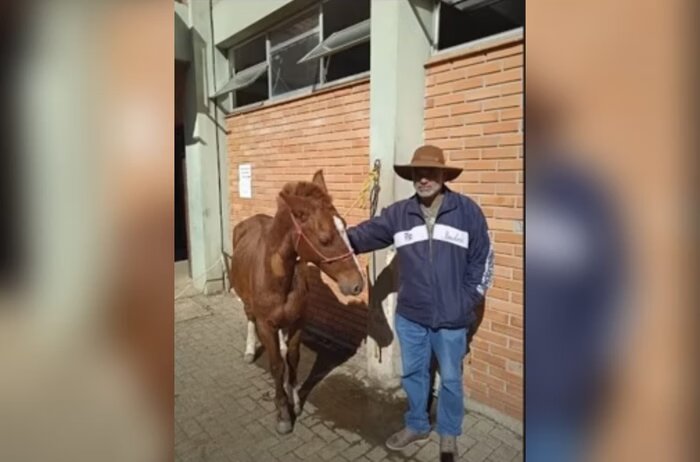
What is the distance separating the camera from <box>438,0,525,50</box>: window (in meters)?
3.00

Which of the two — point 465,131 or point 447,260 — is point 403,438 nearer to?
point 447,260

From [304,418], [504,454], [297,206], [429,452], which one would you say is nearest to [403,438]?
[429,452]

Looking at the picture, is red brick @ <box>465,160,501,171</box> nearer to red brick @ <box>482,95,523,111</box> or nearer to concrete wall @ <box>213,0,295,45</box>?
red brick @ <box>482,95,523,111</box>

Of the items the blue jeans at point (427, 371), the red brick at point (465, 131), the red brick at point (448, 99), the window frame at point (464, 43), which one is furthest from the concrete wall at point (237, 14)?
the blue jeans at point (427, 371)

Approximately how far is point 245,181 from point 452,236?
4371 millimetres

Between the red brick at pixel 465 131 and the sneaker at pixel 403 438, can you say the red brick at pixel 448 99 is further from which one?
the sneaker at pixel 403 438

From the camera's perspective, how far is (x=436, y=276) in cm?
264

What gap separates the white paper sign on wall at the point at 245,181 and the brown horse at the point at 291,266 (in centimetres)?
250

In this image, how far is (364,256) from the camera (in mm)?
3914

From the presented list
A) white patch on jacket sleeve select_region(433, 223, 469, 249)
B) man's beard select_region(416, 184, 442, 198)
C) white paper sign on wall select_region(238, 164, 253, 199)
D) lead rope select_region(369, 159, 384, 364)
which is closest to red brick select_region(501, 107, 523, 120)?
man's beard select_region(416, 184, 442, 198)

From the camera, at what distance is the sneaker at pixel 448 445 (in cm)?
281

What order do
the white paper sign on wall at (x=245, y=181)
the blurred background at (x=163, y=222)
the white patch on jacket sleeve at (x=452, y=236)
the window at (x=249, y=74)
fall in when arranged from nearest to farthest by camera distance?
the blurred background at (x=163, y=222)
the white patch on jacket sleeve at (x=452, y=236)
the window at (x=249, y=74)
the white paper sign on wall at (x=245, y=181)

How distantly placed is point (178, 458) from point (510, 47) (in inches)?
146

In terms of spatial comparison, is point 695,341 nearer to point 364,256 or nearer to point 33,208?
point 33,208
